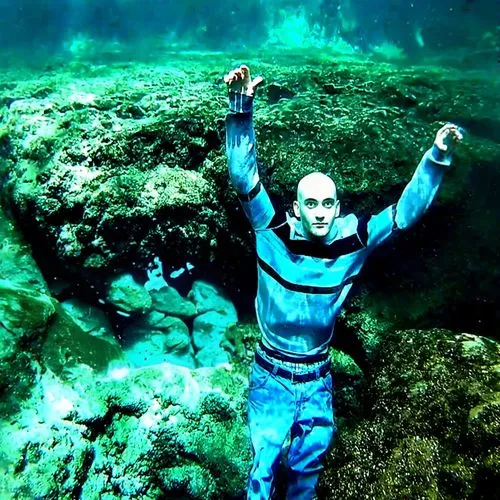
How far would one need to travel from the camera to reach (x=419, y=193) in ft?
8.38

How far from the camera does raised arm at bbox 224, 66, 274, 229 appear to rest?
2.52 metres

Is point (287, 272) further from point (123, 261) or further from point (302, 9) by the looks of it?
point (302, 9)

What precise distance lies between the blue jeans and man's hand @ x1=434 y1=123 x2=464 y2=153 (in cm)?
165

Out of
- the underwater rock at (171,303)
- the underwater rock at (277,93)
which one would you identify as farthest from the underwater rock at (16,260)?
the underwater rock at (277,93)

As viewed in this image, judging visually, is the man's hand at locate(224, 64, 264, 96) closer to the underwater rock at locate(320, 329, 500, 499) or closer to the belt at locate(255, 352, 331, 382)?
the belt at locate(255, 352, 331, 382)

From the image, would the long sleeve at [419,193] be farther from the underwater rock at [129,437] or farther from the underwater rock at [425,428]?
the underwater rock at [129,437]

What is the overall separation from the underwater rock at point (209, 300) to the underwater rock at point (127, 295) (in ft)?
1.96

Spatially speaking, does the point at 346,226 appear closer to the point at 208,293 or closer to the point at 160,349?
the point at 208,293

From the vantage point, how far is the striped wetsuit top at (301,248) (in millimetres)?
2596

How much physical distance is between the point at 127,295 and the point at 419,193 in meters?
2.99

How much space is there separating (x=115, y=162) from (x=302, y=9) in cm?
2096

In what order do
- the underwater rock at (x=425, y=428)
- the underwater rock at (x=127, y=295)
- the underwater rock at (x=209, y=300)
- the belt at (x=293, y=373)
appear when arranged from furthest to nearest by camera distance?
1. the underwater rock at (x=209, y=300)
2. the underwater rock at (x=127, y=295)
3. the belt at (x=293, y=373)
4. the underwater rock at (x=425, y=428)

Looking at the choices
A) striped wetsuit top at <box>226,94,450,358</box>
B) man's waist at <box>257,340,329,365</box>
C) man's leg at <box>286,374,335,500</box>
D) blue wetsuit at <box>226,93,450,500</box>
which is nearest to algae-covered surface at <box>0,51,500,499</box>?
man's leg at <box>286,374,335,500</box>

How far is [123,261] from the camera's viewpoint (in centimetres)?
422
